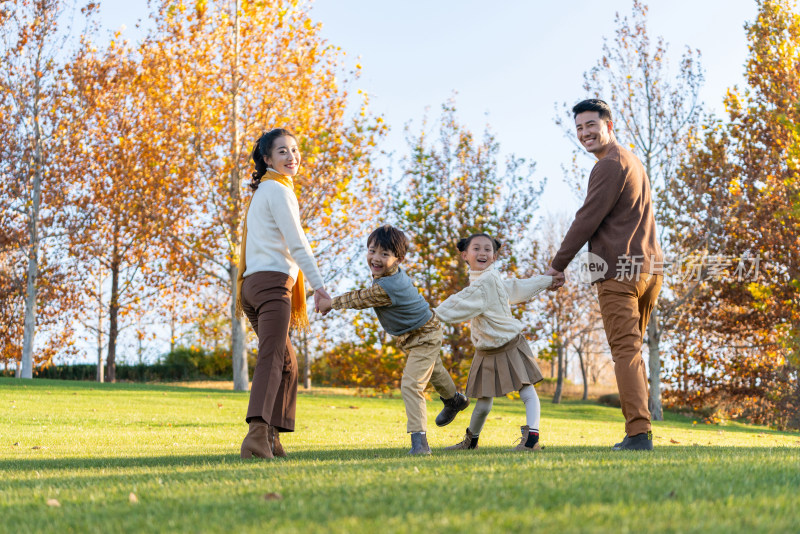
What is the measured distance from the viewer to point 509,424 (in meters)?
13.4

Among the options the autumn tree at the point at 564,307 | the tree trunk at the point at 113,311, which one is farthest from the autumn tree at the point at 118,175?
the autumn tree at the point at 564,307

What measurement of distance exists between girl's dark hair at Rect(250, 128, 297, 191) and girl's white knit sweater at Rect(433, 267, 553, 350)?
177 cm

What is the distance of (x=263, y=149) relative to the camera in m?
5.57

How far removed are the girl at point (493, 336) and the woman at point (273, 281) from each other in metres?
1.27

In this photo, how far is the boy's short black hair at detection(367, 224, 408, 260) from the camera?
5625mm

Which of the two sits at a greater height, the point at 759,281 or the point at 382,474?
the point at 759,281

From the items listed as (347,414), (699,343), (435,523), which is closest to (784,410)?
(699,343)

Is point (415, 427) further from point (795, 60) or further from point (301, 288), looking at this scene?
point (795, 60)

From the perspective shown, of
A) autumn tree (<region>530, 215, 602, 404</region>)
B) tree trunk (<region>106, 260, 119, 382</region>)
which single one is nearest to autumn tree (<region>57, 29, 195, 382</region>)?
tree trunk (<region>106, 260, 119, 382</region>)

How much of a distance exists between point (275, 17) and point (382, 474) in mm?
18476

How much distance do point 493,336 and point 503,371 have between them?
0.30 m

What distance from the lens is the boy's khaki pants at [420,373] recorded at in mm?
5555

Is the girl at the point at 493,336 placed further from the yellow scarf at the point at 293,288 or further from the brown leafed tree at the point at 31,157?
the brown leafed tree at the point at 31,157

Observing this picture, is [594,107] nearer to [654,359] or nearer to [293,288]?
[293,288]
